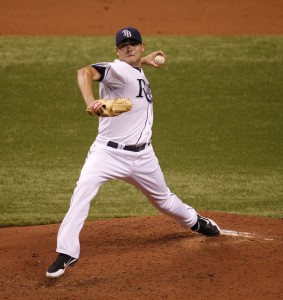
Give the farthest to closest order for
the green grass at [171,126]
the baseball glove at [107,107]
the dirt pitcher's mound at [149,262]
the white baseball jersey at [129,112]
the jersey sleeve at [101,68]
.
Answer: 1. the green grass at [171,126]
2. the white baseball jersey at [129,112]
3. the jersey sleeve at [101,68]
4. the dirt pitcher's mound at [149,262]
5. the baseball glove at [107,107]

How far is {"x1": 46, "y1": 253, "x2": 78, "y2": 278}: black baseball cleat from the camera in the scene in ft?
19.2

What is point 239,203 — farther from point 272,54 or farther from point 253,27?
point 253,27

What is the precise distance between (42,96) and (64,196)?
12.8ft

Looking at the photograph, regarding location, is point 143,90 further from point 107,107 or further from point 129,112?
point 107,107

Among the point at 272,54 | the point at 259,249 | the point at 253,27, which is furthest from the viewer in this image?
the point at 253,27

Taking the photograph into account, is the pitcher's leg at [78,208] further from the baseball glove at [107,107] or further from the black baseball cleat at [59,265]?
the baseball glove at [107,107]

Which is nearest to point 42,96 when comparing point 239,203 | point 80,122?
point 80,122

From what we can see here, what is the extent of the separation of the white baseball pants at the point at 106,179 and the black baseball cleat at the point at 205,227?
0.54ft

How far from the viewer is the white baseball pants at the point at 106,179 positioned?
19.3 ft

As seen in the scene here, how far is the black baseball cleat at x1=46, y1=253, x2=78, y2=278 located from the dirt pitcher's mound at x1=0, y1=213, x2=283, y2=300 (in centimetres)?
6

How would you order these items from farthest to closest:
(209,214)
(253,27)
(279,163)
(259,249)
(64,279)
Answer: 1. (253,27)
2. (279,163)
3. (209,214)
4. (259,249)
5. (64,279)

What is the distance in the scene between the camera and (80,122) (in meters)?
11.3

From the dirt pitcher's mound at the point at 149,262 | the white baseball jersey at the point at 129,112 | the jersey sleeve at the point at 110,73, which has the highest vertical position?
the jersey sleeve at the point at 110,73

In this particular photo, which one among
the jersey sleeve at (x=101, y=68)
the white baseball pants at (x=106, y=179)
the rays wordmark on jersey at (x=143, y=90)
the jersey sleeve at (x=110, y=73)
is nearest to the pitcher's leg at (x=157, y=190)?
the white baseball pants at (x=106, y=179)
